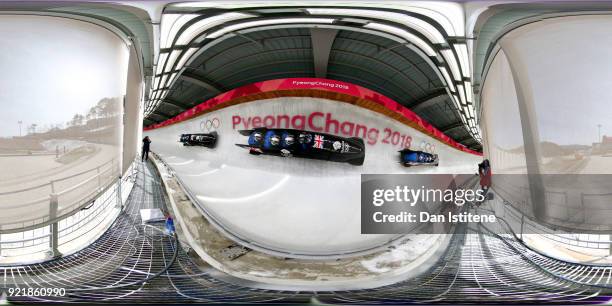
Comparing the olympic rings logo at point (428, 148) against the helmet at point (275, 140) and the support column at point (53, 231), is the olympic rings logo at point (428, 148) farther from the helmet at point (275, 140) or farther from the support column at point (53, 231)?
the support column at point (53, 231)

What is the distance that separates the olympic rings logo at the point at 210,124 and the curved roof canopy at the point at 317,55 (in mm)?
98

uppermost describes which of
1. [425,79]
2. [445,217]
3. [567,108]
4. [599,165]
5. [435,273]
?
[425,79]

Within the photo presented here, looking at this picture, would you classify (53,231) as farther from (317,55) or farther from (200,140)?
(317,55)

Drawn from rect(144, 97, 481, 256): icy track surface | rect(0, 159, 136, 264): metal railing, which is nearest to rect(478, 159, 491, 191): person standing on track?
rect(144, 97, 481, 256): icy track surface

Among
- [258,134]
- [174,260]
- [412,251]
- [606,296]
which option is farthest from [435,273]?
[174,260]

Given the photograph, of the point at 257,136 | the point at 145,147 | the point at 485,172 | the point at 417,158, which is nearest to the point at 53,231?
the point at 145,147

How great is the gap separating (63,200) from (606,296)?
2473 millimetres

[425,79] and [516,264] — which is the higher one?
[425,79]

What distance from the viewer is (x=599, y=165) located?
4.40 feet

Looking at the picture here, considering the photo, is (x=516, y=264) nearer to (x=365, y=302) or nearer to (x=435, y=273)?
(x=435, y=273)

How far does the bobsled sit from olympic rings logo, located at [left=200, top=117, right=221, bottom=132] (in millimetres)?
26

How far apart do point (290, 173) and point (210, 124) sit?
1.32 ft

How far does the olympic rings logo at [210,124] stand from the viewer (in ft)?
4.15

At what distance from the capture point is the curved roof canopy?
48.8 inches
